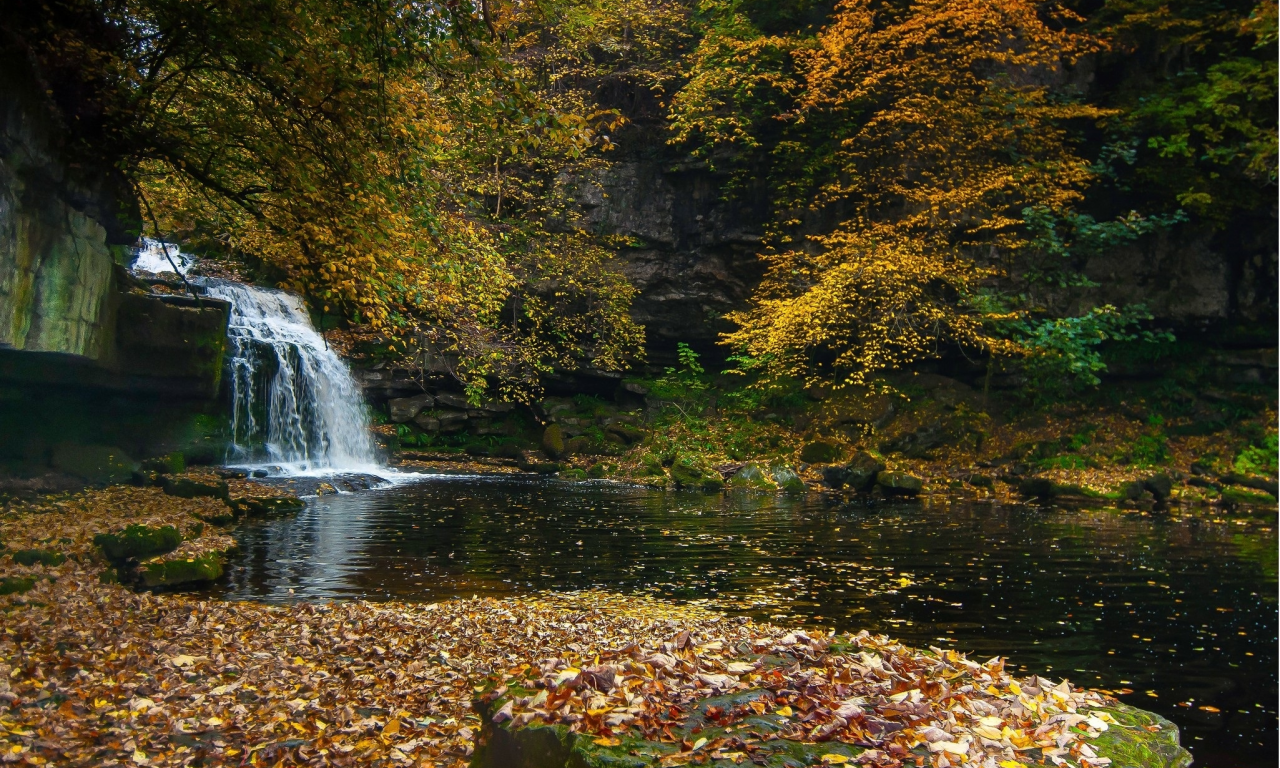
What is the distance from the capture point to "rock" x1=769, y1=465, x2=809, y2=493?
2322cm

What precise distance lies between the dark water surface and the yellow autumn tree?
7.56 metres

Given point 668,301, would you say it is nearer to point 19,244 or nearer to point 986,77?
point 986,77

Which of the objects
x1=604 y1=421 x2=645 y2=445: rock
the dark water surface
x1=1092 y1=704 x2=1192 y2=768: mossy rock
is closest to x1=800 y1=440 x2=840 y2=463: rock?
x1=604 y1=421 x2=645 y2=445: rock

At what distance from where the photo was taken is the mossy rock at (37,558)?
29.8 feet

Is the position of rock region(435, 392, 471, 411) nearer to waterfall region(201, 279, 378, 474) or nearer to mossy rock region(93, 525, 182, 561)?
waterfall region(201, 279, 378, 474)

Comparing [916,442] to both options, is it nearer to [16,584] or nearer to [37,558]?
[37,558]

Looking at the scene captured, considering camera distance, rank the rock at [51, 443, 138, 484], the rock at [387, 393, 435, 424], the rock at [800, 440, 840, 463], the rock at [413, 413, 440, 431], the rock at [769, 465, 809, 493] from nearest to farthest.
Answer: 1. the rock at [51, 443, 138, 484]
2. the rock at [769, 465, 809, 493]
3. the rock at [800, 440, 840, 463]
4. the rock at [387, 393, 435, 424]
5. the rock at [413, 413, 440, 431]

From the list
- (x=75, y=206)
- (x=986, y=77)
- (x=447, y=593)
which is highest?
(x=986, y=77)

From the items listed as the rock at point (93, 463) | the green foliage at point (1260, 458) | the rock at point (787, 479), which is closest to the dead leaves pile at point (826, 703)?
the rock at point (93, 463)

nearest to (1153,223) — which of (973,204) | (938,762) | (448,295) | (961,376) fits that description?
(973,204)

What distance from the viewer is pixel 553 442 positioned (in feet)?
94.2

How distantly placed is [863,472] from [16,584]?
63.9ft

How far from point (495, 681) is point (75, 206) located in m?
11.3

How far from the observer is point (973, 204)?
24.7 meters
